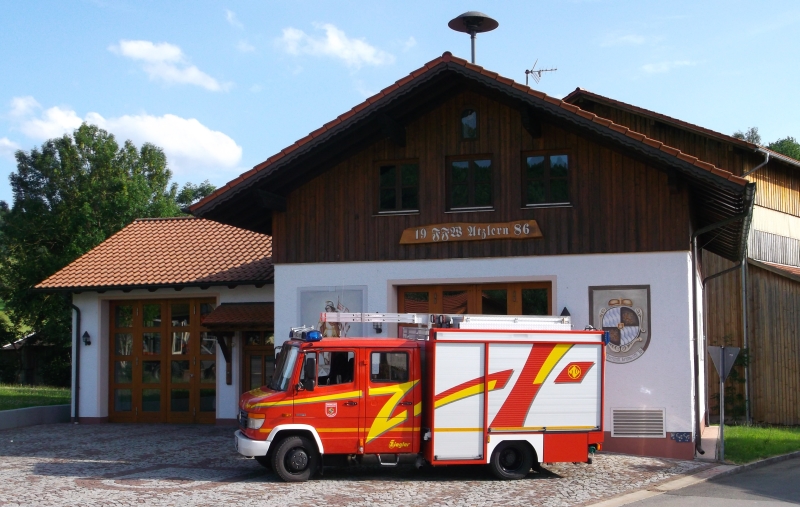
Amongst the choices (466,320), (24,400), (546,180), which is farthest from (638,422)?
(24,400)

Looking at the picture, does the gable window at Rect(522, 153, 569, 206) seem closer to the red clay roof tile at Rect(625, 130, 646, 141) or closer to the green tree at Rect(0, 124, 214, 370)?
the red clay roof tile at Rect(625, 130, 646, 141)

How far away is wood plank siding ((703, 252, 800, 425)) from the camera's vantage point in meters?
23.4

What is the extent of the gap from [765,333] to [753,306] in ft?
2.55

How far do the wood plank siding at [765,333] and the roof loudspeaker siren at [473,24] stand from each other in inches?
443

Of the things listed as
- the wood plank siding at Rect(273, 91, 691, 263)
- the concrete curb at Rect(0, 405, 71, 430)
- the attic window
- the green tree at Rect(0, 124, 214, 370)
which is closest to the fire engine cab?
the wood plank siding at Rect(273, 91, 691, 263)

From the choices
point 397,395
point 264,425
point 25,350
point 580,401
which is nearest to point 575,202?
point 580,401

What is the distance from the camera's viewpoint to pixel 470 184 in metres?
16.6

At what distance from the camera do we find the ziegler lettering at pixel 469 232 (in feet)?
52.5

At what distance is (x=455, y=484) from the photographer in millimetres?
12609

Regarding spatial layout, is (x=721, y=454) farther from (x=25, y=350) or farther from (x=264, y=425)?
(x=25, y=350)

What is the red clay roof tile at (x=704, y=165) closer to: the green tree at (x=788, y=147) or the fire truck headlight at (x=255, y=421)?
the fire truck headlight at (x=255, y=421)

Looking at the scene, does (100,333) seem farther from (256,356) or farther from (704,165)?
(704,165)

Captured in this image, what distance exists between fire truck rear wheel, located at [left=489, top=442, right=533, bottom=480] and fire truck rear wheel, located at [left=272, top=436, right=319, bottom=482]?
8.43 feet

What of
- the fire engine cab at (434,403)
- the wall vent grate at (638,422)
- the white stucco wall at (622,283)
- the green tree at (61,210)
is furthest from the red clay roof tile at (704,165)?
the green tree at (61,210)
